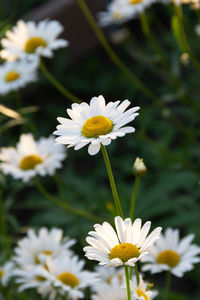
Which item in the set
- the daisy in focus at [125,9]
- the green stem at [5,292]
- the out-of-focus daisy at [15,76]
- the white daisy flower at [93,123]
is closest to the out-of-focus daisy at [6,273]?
the green stem at [5,292]

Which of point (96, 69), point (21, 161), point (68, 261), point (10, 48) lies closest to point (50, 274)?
point (68, 261)

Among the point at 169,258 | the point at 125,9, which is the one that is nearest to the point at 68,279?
the point at 169,258

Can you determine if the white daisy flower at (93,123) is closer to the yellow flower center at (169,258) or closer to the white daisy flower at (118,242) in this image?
the white daisy flower at (118,242)

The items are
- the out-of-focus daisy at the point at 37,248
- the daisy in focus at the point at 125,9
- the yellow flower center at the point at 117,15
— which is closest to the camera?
the out-of-focus daisy at the point at 37,248

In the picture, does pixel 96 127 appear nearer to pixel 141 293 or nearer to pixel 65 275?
pixel 141 293

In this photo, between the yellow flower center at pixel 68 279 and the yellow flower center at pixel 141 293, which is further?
the yellow flower center at pixel 68 279

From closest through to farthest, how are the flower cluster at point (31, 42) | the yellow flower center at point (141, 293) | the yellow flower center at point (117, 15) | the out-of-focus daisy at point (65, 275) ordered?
the yellow flower center at point (141, 293)
the out-of-focus daisy at point (65, 275)
the flower cluster at point (31, 42)
the yellow flower center at point (117, 15)

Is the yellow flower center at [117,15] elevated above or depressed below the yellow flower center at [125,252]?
above
